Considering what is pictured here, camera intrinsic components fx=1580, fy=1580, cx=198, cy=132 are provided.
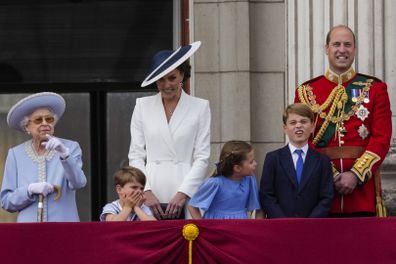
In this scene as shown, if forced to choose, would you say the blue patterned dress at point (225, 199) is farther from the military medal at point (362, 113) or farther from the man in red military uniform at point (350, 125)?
the military medal at point (362, 113)

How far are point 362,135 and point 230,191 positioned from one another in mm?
989

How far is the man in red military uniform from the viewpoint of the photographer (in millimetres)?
10461

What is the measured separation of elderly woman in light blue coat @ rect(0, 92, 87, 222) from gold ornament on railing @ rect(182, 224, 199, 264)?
3.72 feet

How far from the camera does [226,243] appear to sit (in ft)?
31.7

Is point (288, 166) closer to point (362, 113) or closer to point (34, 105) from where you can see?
point (362, 113)

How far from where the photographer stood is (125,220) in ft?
33.5

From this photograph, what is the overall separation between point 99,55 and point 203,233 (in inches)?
188

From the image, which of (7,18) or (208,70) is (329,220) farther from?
(7,18)

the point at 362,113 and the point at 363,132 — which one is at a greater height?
the point at 362,113

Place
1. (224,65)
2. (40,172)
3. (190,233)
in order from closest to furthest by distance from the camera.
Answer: (190,233) → (40,172) → (224,65)

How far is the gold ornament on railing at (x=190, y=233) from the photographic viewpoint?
9617 millimetres

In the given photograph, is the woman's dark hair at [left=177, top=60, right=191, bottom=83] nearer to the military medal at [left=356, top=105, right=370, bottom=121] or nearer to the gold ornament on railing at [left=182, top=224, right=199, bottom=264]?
the military medal at [left=356, top=105, right=370, bottom=121]

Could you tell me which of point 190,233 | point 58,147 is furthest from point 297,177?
point 58,147

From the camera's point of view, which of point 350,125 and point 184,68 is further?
point 184,68
